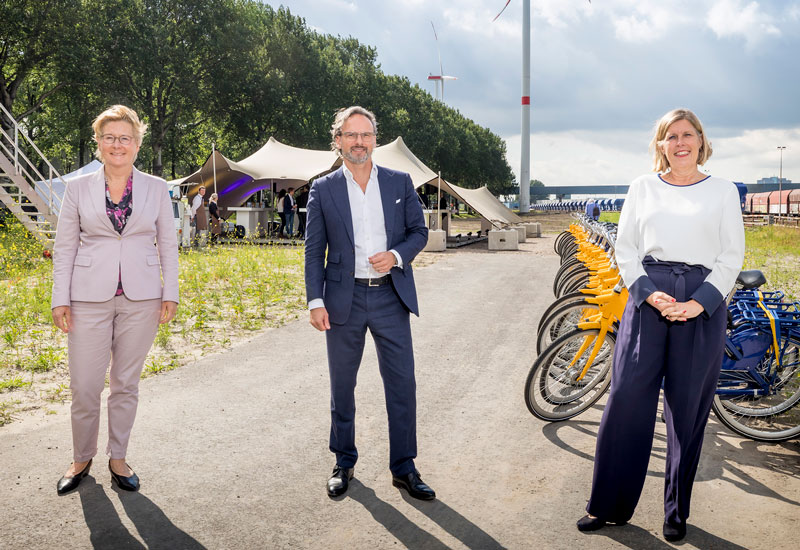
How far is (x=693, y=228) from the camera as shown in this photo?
126 inches

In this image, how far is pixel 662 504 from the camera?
12.1 ft

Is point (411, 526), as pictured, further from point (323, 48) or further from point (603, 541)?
point (323, 48)

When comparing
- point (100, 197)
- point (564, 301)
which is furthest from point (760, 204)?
point (100, 197)

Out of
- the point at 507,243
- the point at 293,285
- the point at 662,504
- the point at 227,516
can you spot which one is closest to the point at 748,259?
the point at 507,243

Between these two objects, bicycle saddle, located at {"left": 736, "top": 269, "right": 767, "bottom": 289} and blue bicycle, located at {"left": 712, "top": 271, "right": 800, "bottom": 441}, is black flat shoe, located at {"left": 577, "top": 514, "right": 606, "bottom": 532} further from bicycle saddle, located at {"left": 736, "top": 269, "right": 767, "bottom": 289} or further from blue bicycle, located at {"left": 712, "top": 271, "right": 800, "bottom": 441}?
bicycle saddle, located at {"left": 736, "top": 269, "right": 767, "bottom": 289}

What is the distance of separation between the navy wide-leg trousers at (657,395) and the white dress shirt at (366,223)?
1.24 m

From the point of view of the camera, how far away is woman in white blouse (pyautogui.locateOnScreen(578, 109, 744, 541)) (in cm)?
319

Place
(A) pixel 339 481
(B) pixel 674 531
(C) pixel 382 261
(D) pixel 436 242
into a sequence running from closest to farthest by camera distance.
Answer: (B) pixel 674 531 → (C) pixel 382 261 → (A) pixel 339 481 → (D) pixel 436 242

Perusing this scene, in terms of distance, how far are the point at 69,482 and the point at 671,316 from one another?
125 inches

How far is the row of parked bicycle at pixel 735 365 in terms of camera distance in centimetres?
457

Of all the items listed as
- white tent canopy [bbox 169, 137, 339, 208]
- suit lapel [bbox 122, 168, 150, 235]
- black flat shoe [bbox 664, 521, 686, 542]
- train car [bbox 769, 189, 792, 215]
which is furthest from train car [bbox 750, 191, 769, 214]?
suit lapel [bbox 122, 168, 150, 235]

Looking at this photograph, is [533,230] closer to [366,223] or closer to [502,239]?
[502,239]

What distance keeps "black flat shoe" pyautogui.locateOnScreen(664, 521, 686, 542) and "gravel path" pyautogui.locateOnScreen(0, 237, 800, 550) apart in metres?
0.06

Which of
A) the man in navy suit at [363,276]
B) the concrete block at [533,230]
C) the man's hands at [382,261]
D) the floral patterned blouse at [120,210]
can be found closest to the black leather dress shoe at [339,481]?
the man in navy suit at [363,276]
